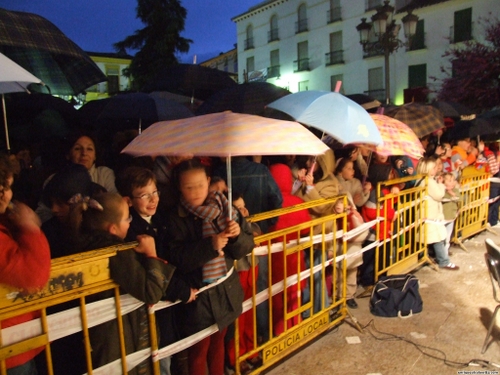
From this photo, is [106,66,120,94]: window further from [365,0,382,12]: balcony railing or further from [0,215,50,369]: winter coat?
[0,215,50,369]: winter coat

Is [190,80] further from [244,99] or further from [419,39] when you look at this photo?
[419,39]

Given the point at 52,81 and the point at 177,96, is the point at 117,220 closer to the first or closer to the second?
the point at 52,81

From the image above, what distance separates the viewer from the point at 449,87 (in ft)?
55.9

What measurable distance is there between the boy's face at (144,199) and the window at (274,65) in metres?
37.1

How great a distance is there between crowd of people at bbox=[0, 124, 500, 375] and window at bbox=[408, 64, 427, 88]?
26.4 metres

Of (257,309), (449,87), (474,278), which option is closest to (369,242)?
(474,278)

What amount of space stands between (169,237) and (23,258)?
103cm

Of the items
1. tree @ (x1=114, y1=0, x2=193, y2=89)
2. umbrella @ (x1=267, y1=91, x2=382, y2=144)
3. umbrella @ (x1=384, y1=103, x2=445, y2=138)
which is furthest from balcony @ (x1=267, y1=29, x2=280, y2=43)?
umbrella @ (x1=267, y1=91, x2=382, y2=144)

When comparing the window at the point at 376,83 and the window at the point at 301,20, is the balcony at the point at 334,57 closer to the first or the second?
the window at the point at 376,83

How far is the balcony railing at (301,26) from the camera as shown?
3547 cm

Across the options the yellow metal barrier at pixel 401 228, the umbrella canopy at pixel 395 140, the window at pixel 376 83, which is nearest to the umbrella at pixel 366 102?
the yellow metal barrier at pixel 401 228

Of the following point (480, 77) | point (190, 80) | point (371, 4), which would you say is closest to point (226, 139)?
point (190, 80)

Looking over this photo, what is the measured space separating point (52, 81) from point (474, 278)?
6.28 metres

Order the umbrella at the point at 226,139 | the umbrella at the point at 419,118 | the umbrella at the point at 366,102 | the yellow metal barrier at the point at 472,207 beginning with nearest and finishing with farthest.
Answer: the umbrella at the point at 226,139
the umbrella at the point at 419,118
the umbrella at the point at 366,102
the yellow metal barrier at the point at 472,207
